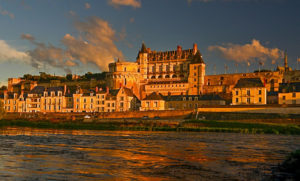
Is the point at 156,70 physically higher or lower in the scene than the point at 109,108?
higher

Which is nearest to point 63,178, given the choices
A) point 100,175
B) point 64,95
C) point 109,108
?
point 100,175

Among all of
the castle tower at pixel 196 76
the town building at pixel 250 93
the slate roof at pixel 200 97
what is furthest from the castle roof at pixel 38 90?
the town building at pixel 250 93

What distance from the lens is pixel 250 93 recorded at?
2844 inches

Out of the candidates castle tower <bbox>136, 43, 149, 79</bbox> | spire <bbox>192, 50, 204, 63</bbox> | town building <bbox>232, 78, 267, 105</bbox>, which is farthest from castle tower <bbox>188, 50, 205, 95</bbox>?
town building <bbox>232, 78, 267, 105</bbox>

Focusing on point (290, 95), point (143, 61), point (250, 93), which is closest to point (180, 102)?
point (250, 93)

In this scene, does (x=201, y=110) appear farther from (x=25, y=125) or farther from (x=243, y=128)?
(x=25, y=125)

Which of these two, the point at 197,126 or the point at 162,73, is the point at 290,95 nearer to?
the point at 197,126

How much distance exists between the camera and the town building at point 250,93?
233 feet

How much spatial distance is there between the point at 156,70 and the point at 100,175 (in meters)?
107

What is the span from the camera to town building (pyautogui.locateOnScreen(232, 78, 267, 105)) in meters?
71.1

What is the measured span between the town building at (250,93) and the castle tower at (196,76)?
29863mm

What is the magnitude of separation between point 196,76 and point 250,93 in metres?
34.9

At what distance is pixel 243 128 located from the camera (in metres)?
51.1

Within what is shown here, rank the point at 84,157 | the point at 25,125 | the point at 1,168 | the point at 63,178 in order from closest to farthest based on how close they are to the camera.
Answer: the point at 63,178 < the point at 1,168 < the point at 84,157 < the point at 25,125
